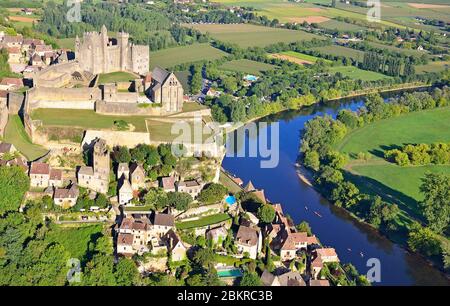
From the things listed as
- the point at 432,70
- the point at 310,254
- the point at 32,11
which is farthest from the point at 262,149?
the point at 32,11

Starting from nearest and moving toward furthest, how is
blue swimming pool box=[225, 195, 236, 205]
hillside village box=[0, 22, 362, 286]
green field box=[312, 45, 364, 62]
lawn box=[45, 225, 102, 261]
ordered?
1. lawn box=[45, 225, 102, 261]
2. hillside village box=[0, 22, 362, 286]
3. blue swimming pool box=[225, 195, 236, 205]
4. green field box=[312, 45, 364, 62]

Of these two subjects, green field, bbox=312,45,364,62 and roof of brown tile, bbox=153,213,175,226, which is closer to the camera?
roof of brown tile, bbox=153,213,175,226

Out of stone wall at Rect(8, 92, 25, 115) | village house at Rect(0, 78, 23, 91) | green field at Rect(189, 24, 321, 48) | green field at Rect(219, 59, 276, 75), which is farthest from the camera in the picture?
green field at Rect(189, 24, 321, 48)

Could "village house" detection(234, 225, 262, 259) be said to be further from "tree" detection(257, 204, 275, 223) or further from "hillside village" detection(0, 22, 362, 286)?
"tree" detection(257, 204, 275, 223)

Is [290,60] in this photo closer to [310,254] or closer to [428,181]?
[428,181]

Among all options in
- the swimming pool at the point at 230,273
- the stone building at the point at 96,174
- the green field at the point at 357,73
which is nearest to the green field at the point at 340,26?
the green field at the point at 357,73

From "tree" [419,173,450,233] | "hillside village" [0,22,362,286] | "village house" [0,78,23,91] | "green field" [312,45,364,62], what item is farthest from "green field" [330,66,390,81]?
"village house" [0,78,23,91]
